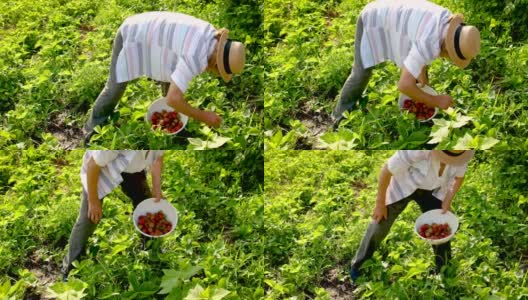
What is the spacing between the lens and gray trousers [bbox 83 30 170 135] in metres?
4.12

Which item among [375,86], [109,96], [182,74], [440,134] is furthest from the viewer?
[375,86]

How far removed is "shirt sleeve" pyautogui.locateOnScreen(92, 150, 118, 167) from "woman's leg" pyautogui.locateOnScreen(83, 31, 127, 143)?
430 mm

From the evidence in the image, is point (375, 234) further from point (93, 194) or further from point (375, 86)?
point (93, 194)

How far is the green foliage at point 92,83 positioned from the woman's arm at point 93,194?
38 cm

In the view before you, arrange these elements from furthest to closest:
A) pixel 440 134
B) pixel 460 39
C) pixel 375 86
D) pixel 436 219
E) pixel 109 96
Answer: pixel 375 86 < pixel 109 96 < pixel 440 134 < pixel 436 219 < pixel 460 39

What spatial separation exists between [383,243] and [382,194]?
39 centimetres

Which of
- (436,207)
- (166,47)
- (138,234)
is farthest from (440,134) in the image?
(138,234)

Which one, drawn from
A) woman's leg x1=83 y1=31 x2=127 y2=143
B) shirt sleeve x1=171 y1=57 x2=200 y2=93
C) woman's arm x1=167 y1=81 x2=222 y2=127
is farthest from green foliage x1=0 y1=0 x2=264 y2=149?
shirt sleeve x1=171 y1=57 x2=200 y2=93

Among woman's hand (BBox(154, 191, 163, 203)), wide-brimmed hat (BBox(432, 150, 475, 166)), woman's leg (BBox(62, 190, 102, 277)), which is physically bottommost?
woman's leg (BBox(62, 190, 102, 277))

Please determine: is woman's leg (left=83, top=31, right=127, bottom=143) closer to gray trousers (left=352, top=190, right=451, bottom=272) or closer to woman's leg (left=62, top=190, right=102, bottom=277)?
woman's leg (left=62, top=190, right=102, bottom=277)

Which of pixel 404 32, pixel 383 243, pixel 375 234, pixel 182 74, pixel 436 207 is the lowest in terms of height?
pixel 383 243

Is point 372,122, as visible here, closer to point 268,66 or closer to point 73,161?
point 268,66

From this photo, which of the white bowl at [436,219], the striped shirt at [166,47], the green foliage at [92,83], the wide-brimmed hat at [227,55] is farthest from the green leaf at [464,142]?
the striped shirt at [166,47]

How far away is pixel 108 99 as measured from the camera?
4.27 m
